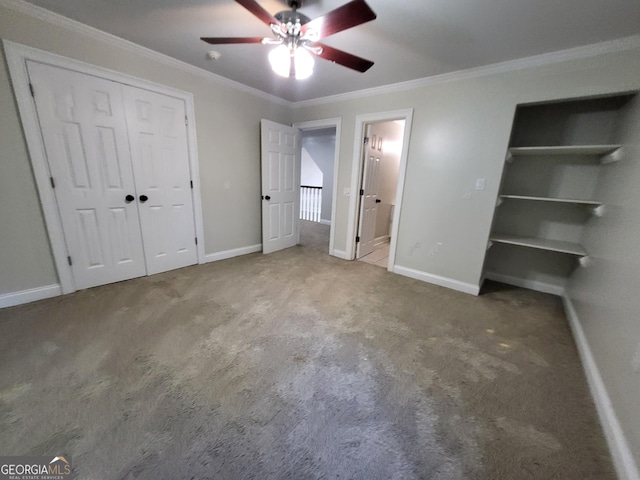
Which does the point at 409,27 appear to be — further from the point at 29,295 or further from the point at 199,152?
the point at 29,295

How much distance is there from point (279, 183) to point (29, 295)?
2.98 m

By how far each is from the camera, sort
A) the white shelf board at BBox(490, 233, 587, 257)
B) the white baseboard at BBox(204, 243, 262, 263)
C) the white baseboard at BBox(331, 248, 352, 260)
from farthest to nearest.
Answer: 1. the white baseboard at BBox(331, 248, 352, 260)
2. the white baseboard at BBox(204, 243, 262, 263)
3. the white shelf board at BBox(490, 233, 587, 257)

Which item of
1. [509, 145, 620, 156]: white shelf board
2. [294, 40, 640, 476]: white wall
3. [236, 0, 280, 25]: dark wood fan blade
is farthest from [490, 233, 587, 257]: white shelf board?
[236, 0, 280, 25]: dark wood fan blade

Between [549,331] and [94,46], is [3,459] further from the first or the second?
[549,331]

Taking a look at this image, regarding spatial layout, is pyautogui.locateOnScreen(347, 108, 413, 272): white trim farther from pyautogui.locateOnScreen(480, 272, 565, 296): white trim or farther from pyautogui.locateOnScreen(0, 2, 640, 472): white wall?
pyautogui.locateOnScreen(480, 272, 565, 296): white trim

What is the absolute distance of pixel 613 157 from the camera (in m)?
2.17

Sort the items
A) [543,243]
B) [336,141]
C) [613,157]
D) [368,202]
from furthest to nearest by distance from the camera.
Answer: [368,202] → [336,141] → [543,243] → [613,157]

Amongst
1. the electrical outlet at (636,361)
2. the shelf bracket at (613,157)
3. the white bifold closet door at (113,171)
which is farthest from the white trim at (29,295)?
the shelf bracket at (613,157)

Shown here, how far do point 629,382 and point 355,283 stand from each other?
210 cm

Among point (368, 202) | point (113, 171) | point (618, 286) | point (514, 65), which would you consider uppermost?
point (514, 65)

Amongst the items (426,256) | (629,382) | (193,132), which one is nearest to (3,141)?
(193,132)

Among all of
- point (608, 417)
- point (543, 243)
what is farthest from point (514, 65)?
point (608, 417)

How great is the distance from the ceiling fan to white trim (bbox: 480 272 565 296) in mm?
2927

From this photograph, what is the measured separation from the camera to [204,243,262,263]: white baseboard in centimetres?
345
